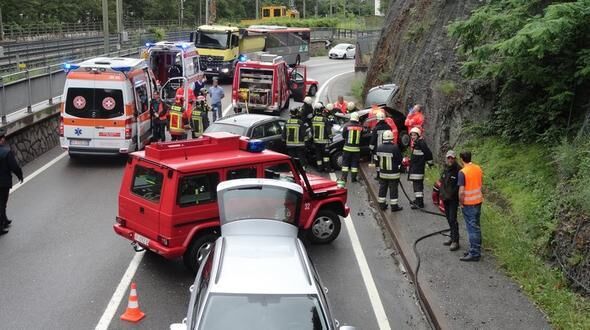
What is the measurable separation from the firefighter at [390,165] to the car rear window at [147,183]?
4972 millimetres

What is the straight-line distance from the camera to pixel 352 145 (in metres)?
15.0

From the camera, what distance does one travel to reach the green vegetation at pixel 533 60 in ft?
33.6

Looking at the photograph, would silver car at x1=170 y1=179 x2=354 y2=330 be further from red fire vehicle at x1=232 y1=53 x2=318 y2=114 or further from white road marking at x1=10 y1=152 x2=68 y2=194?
red fire vehicle at x1=232 y1=53 x2=318 y2=114

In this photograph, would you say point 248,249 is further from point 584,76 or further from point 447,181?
point 584,76

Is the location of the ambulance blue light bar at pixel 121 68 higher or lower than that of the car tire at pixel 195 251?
higher

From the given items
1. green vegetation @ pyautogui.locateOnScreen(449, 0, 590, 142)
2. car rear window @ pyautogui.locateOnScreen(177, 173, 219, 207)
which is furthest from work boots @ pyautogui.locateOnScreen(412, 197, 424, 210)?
car rear window @ pyautogui.locateOnScreen(177, 173, 219, 207)

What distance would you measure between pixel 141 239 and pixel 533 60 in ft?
24.4

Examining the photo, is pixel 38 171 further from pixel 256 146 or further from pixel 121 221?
pixel 256 146

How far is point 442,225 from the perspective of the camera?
11758mm

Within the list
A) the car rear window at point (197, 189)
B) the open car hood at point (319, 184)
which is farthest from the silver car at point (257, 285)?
the open car hood at point (319, 184)

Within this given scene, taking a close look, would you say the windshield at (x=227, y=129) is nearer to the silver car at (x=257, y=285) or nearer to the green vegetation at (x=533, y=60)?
the green vegetation at (x=533, y=60)

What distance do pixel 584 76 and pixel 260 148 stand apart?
18.0 feet

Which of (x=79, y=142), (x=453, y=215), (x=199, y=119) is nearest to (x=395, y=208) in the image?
(x=453, y=215)

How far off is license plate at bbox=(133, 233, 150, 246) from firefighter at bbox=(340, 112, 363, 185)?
22.1 feet
